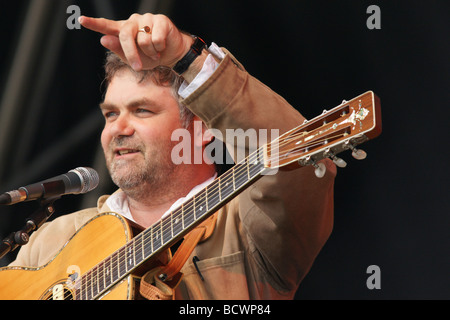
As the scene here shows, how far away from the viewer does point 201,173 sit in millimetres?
2447

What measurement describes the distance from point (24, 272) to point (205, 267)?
631mm

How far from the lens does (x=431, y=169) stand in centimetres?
231

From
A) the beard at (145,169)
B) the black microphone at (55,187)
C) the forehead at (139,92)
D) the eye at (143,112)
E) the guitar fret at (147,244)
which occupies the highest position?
the forehead at (139,92)

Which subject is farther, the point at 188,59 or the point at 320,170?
the point at 188,59

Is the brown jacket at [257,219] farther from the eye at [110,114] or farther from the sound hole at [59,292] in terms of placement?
the eye at [110,114]

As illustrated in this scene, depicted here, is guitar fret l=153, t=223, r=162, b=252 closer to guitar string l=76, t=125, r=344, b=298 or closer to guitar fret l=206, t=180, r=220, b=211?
guitar string l=76, t=125, r=344, b=298

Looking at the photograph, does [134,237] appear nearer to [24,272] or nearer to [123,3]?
[24,272]

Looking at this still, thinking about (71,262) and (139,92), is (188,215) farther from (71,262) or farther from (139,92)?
(139,92)

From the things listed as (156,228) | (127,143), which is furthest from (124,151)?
(156,228)

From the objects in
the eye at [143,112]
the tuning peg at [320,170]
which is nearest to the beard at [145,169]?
the eye at [143,112]

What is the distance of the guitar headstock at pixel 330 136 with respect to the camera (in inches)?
59.7

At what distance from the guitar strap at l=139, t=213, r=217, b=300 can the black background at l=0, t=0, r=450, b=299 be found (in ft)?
2.24

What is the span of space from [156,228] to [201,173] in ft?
1.82
